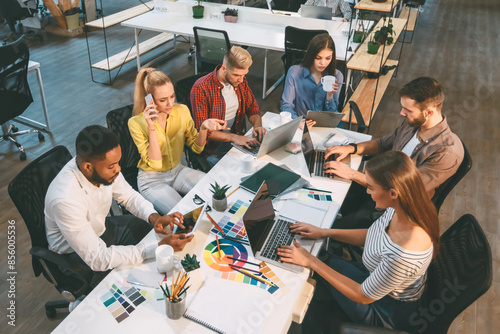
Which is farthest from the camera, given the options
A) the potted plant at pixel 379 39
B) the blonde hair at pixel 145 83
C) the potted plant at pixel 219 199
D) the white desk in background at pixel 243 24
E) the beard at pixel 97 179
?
the white desk in background at pixel 243 24

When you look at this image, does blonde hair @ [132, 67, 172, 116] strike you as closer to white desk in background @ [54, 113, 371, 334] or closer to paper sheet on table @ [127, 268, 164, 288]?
white desk in background @ [54, 113, 371, 334]

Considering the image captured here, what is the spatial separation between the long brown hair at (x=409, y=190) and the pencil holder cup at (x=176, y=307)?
0.96 meters

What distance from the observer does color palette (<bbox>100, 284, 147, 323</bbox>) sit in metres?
1.68

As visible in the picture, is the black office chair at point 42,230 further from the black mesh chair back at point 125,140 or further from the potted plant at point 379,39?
the potted plant at point 379,39

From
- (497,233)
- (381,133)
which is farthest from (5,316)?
(381,133)

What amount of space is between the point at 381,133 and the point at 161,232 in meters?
3.25

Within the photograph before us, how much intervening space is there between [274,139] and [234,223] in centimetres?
71

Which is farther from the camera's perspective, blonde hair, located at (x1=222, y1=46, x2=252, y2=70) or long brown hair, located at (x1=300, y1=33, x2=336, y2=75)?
long brown hair, located at (x1=300, y1=33, x2=336, y2=75)

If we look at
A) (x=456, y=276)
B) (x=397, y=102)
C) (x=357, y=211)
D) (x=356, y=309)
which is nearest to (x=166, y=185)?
(x=357, y=211)

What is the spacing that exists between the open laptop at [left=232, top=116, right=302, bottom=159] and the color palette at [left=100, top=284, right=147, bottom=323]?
1.15 metres

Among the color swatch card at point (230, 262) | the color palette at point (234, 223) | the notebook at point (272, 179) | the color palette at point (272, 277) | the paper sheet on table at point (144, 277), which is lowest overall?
the color palette at point (272, 277)

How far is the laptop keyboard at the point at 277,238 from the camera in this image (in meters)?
1.98

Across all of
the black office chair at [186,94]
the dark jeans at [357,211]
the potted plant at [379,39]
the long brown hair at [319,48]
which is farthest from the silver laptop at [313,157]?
the potted plant at [379,39]

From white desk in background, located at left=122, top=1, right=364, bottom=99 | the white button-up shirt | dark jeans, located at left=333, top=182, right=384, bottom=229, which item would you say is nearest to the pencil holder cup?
the white button-up shirt
